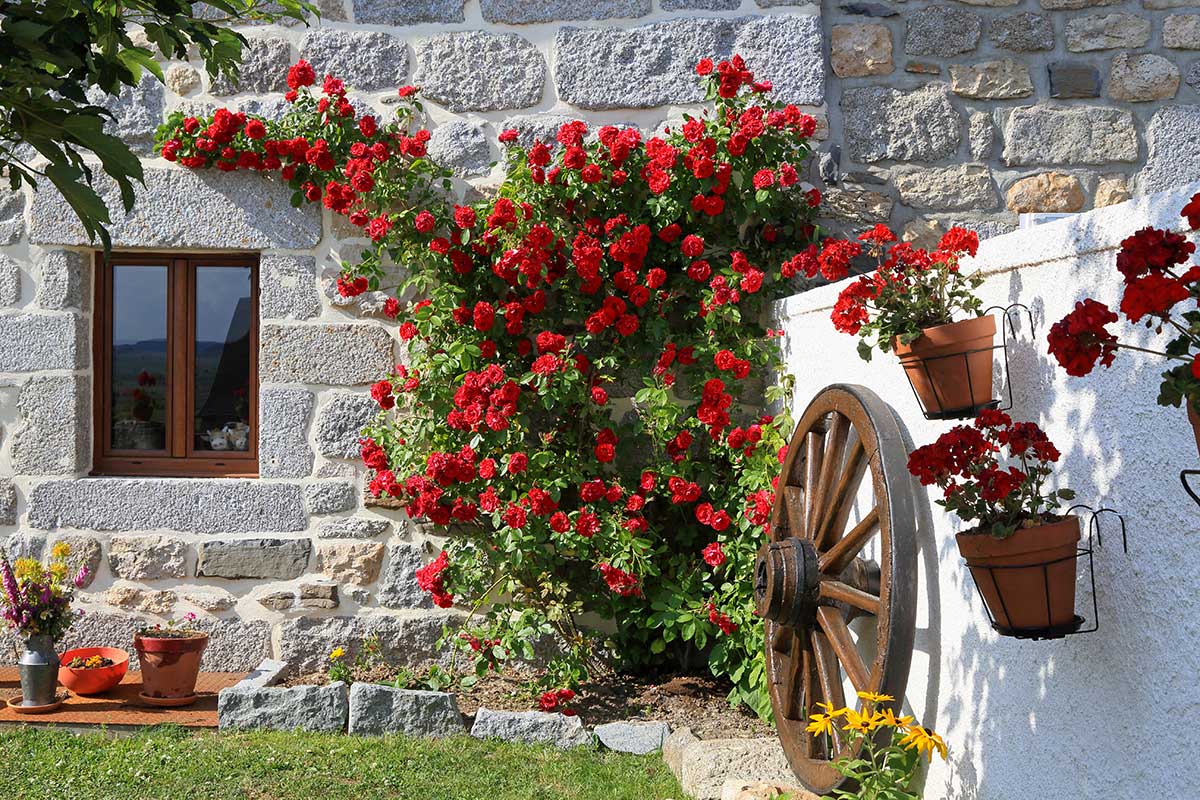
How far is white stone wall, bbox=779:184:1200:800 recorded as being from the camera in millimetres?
1770

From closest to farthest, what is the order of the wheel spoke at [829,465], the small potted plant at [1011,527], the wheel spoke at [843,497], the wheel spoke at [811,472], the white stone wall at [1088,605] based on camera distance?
the white stone wall at [1088,605] < the small potted plant at [1011,527] < the wheel spoke at [843,497] < the wheel spoke at [829,465] < the wheel spoke at [811,472]

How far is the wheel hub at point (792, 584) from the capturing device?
2879mm

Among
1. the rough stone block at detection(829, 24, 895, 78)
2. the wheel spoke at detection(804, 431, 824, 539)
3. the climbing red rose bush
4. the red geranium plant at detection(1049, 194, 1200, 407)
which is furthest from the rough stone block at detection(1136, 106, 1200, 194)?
the red geranium plant at detection(1049, 194, 1200, 407)

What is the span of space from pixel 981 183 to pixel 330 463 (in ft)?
8.88

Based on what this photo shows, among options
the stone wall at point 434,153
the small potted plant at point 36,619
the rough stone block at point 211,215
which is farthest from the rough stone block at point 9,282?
the small potted plant at point 36,619

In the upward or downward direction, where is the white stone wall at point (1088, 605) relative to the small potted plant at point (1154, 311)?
downward

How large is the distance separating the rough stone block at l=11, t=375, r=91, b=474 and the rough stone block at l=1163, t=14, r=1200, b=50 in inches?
172

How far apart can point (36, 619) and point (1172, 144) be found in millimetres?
4510

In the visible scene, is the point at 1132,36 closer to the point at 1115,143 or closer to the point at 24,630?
the point at 1115,143

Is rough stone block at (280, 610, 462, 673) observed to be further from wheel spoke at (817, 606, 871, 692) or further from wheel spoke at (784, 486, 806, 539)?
wheel spoke at (817, 606, 871, 692)

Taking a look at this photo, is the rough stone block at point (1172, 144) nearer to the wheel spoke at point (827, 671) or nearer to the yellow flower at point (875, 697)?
the wheel spoke at point (827, 671)

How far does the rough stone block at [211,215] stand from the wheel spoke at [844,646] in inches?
101

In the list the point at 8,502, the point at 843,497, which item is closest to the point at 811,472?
the point at 843,497

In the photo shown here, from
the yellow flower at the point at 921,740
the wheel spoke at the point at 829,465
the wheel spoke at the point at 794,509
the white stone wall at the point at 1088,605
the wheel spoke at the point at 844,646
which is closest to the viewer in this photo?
the white stone wall at the point at 1088,605
